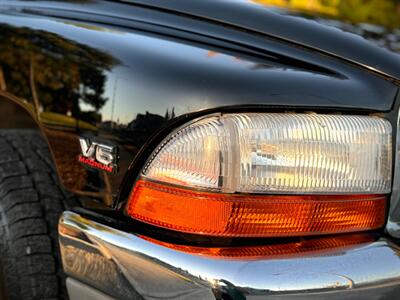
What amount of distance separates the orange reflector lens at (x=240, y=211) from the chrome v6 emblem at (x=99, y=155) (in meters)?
0.09

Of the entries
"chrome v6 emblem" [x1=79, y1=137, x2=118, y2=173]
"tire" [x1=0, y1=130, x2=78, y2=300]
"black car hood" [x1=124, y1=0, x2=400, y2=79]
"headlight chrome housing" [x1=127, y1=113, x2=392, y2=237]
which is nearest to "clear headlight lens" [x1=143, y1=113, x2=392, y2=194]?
"headlight chrome housing" [x1=127, y1=113, x2=392, y2=237]

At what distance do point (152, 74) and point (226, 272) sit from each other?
0.48 metres

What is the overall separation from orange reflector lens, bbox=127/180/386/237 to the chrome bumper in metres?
0.07

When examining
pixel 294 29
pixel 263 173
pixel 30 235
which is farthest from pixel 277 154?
pixel 30 235

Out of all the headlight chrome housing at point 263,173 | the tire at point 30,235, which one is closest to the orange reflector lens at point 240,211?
the headlight chrome housing at point 263,173

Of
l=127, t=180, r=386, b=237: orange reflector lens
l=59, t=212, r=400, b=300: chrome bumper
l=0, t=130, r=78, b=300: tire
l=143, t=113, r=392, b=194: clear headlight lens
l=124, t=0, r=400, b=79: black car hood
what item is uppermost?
l=124, t=0, r=400, b=79: black car hood

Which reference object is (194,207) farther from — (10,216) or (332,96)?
(10,216)

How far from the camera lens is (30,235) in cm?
168

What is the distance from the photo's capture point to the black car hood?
4.93 feet

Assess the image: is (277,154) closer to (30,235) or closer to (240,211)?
(240,211)

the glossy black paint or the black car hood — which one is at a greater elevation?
the black car hood

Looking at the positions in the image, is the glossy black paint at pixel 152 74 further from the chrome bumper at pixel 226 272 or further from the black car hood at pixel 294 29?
the chrome bumper at pixel 226 272

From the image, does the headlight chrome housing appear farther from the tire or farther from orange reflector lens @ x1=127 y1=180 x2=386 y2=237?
the tire

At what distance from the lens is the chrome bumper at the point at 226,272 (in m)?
1.22
